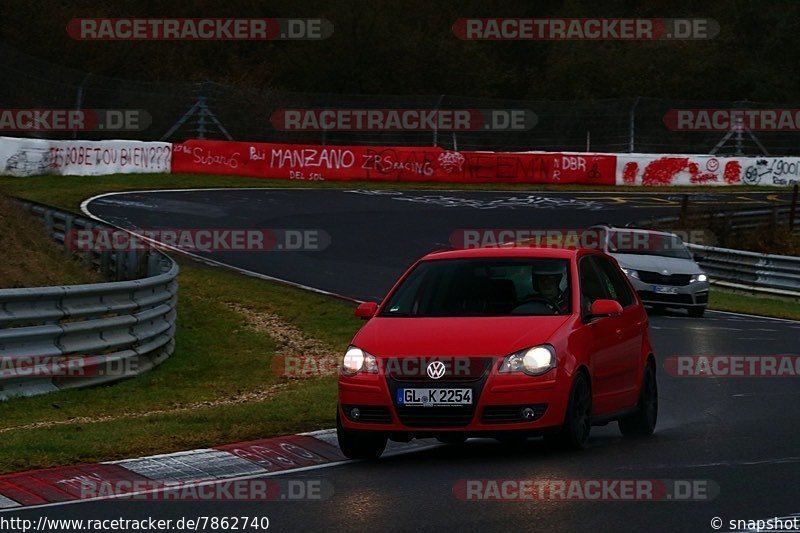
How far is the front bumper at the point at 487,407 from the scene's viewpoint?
374 inches

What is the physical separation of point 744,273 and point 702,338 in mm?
11246

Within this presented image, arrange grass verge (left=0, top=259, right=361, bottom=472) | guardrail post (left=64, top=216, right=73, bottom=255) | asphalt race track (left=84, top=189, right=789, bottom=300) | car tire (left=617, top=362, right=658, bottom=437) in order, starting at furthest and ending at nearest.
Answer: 1. asphalt race track (left=84, top=189, right=789, bottom=300)
2. guardrail post (left=64, top=216, right=73, bottom=255)
3. car tire (left=617, top=362, right=658, bottom=437)
4. grass verge (left=0, top=259, right=361, bottom=472)

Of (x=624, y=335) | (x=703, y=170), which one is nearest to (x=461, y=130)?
(x=703, y=170)

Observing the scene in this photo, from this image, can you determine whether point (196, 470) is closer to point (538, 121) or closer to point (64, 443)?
point (64, 443)

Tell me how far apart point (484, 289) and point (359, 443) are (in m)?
1.53

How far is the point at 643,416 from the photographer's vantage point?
11328 mm

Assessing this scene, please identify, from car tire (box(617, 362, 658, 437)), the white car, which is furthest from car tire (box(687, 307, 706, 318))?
car tire (box(617, 362, 658, 437))

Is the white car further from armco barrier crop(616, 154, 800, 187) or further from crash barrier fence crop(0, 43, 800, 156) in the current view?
armco barrier crop(616, 154, 800, 187)

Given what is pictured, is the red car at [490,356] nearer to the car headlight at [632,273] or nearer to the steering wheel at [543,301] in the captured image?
the steering wheel at [543,301]

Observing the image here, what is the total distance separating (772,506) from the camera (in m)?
7.89

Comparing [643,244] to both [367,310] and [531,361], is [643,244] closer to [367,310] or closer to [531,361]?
[367,310]

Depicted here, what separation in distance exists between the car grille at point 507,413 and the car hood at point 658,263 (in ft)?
48.0

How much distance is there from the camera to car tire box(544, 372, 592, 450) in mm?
9703

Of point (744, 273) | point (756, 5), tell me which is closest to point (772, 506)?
point (744, 273)
